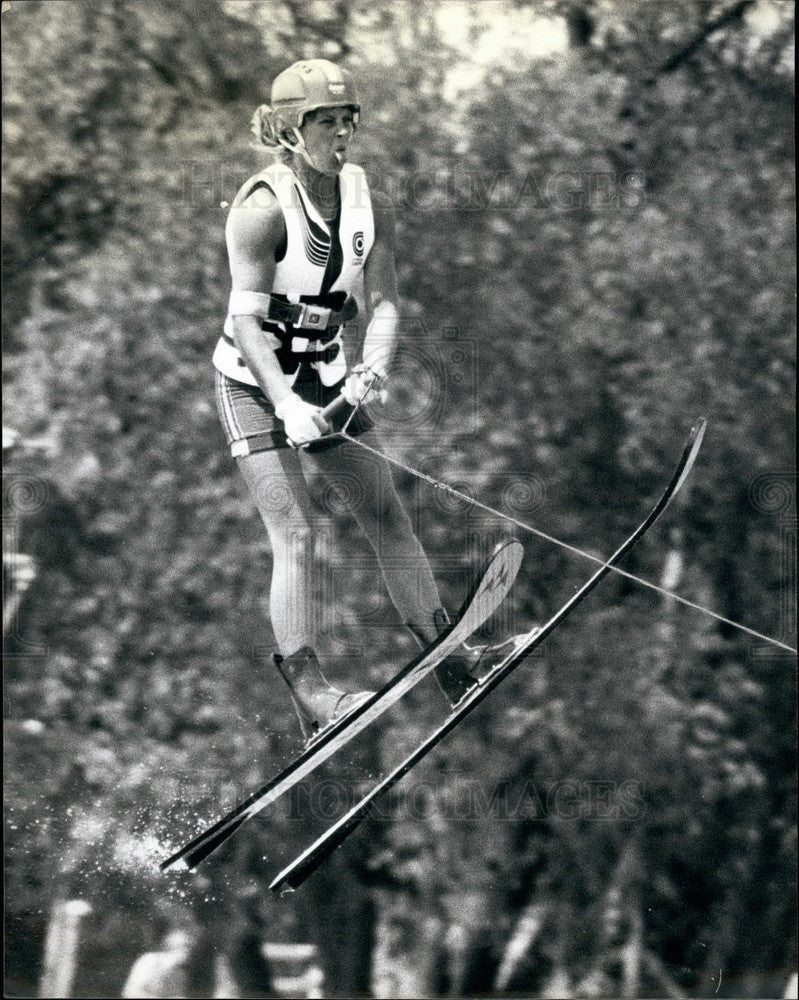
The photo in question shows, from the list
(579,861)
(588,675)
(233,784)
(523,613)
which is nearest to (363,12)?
(523,613)

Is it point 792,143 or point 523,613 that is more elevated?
point 792,143

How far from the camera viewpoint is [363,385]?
9.97 ft

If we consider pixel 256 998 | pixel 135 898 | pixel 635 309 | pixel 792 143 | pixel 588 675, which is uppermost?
pixel 792 143

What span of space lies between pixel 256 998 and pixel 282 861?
0.37 m

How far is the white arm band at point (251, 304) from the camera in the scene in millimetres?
2986

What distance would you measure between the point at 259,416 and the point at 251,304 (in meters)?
0.29

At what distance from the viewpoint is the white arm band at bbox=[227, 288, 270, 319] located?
299 centimetres

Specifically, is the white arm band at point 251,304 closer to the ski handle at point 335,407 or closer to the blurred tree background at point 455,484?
the blurred tree background at point 455,484

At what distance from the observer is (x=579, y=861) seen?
10.1ft

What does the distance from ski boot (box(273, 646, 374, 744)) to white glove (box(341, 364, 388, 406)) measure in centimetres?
67

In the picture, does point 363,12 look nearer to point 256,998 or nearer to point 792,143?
point 792,143

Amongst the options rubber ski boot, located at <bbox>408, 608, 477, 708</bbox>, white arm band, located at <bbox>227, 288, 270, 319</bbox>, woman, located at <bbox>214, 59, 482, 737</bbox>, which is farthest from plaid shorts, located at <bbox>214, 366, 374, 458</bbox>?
rubber ski boot, located at <bbox>408, 608, 477, 708</bbox>

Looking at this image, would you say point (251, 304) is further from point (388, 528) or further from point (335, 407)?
point (388, 528)

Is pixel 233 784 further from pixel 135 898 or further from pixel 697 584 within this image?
pixel 697 584
